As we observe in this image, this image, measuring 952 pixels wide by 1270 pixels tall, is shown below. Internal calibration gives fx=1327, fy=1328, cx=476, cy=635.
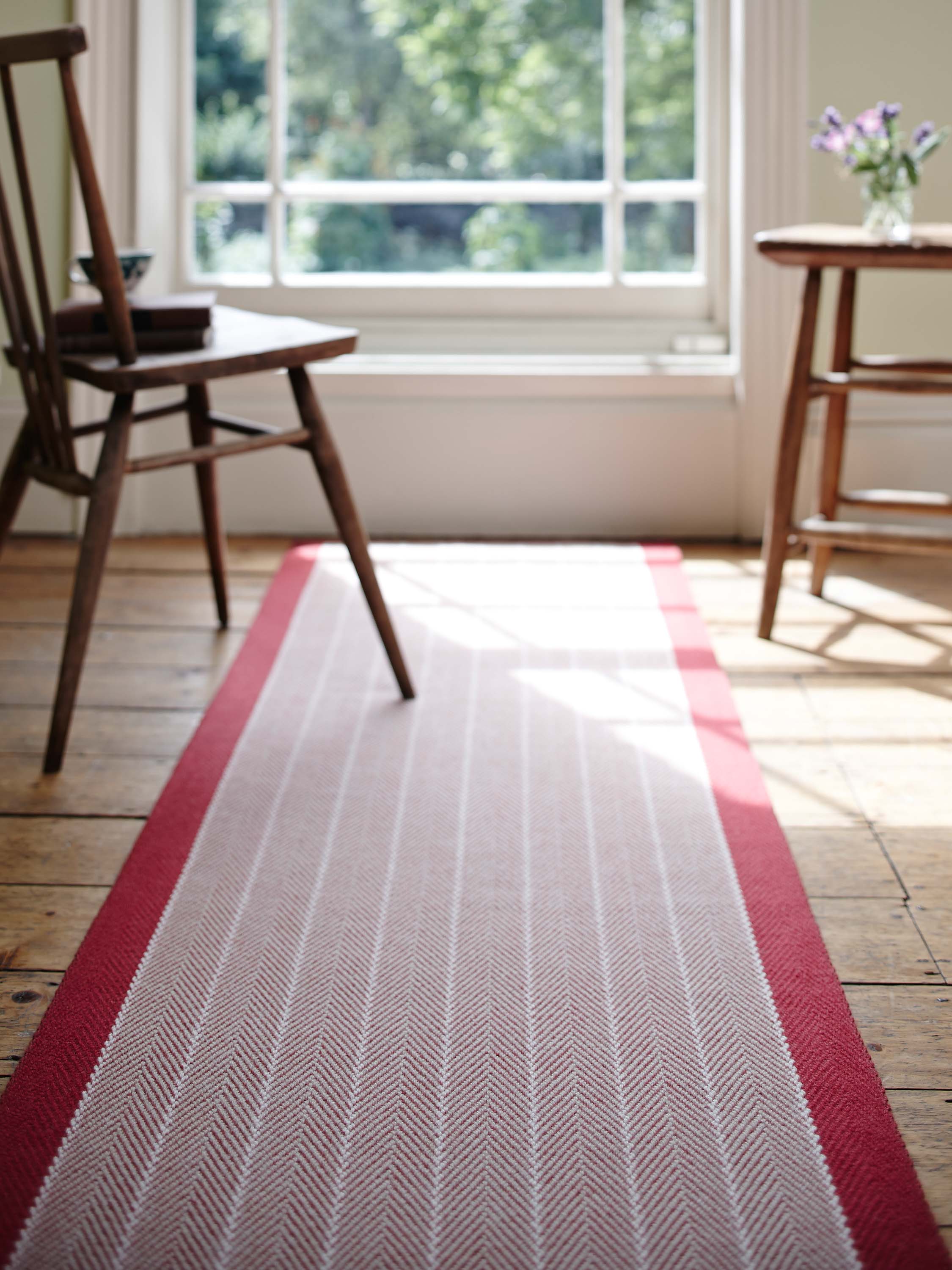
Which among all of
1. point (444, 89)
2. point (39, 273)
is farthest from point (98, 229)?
point (444, 89)

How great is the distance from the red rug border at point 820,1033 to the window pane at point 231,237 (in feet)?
5.68

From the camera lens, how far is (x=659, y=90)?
9.77 feet

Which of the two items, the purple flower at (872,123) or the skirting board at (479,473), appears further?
the skirting board at (479,473)

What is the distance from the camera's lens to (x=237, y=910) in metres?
1.38

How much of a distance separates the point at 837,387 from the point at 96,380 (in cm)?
119

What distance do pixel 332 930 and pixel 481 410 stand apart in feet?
5.85

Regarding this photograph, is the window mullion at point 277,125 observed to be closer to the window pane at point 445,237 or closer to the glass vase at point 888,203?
the window pane at point 445,237

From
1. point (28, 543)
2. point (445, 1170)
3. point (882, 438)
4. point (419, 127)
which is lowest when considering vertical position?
point (445, 1170)

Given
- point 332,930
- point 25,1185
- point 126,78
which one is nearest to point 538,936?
point 332,930

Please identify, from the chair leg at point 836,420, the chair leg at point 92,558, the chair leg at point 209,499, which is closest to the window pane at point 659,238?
the chair leg at point 836,420

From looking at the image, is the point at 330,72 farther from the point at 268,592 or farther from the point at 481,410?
the point at 268,592

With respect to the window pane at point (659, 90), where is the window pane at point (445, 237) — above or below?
below

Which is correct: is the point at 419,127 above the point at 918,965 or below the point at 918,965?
above

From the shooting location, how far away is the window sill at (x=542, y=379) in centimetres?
288
